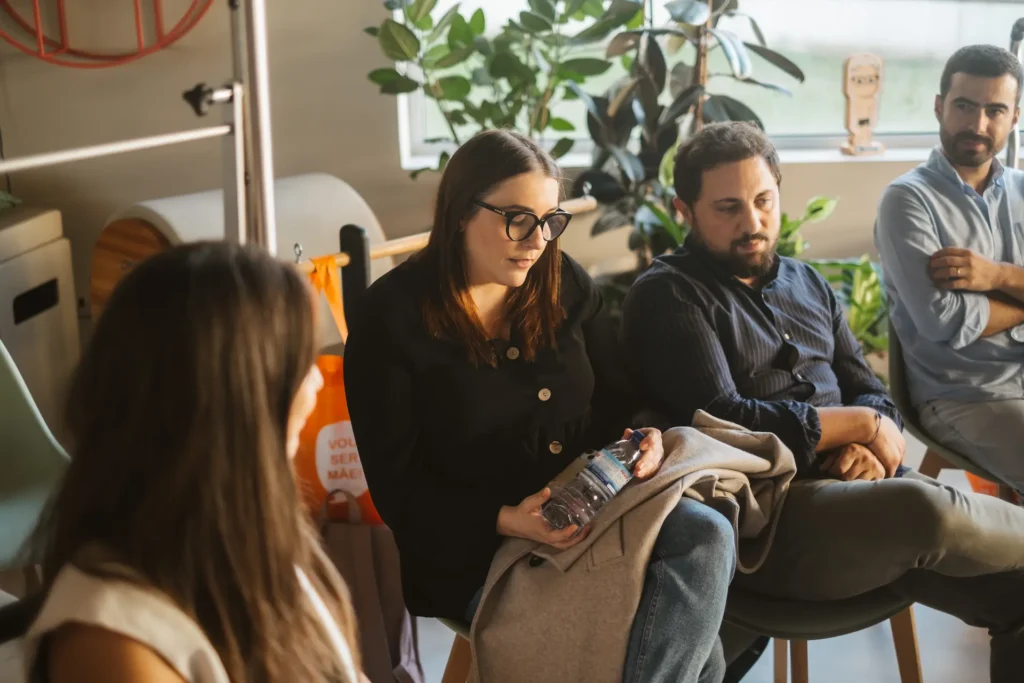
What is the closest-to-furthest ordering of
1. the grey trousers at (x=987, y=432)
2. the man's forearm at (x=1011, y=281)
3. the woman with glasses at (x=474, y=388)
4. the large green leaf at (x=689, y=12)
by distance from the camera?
the woman with glasses at (x=474, y=388), the grey trousers at (x=987, y=432), the man's forearm at (x=1011, y=281), the large green leaf at (x=689, y=12)

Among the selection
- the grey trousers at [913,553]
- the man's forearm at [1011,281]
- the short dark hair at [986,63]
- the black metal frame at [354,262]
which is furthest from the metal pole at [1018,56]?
the black metal frame at [354,262]

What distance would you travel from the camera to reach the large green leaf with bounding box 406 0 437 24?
107 inches

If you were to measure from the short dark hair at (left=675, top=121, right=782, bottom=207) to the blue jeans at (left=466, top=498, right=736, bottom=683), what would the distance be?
0.71m

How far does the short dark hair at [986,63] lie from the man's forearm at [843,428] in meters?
0.89

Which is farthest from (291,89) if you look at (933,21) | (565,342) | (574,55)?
(933,21)

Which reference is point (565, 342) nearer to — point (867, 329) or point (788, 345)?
point (788, 345)

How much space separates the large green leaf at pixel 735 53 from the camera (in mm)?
2631

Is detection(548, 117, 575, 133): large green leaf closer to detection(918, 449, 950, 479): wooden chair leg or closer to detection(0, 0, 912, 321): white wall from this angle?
detection(0, 0, 912, 321): white wall

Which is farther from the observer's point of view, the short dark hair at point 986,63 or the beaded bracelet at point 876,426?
the short dark hair at point 986,63

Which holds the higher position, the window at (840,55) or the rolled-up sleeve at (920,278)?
the window at (840,55)

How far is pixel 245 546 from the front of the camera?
3.26ft

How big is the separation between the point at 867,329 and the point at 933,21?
1.05 m

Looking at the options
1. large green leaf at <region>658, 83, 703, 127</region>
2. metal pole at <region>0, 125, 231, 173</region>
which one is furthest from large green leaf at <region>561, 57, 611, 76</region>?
metal pole at <region>0, 125, 231, 173</region>

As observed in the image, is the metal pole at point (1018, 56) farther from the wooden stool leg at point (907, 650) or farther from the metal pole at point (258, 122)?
the metal pole at point (258, 122)
